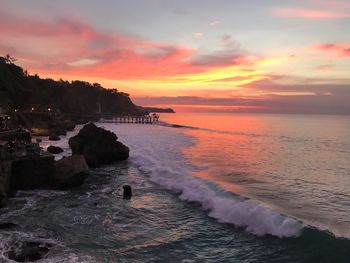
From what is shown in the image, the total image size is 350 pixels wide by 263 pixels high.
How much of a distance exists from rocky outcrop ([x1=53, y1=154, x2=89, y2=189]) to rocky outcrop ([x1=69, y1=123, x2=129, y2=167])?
1015 centimetres

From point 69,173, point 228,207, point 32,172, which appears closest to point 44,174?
point 32,172

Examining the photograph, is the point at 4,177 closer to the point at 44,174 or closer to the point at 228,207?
the point at 44,174

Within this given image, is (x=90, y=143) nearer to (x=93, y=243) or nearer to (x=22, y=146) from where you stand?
(x=22, y=146)

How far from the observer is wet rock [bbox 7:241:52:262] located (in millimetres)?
12887

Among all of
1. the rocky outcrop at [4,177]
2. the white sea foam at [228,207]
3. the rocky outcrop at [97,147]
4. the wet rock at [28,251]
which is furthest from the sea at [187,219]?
the rocky outcrop at [97,147]

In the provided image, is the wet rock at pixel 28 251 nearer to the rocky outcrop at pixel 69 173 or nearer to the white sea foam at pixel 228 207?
the white sea foam at pixel 228 207

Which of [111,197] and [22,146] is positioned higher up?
[22,146]

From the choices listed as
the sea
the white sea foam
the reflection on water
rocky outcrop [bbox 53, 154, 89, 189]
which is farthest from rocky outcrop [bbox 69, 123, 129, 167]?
rocky outcrop [bbox 53, 154, 89, 189]

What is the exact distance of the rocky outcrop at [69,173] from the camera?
81.4 ft

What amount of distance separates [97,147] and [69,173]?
41.5 ft

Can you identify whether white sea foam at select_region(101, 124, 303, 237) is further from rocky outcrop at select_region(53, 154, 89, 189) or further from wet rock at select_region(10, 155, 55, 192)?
wet rock at select_region(10, 155, 55, 192)

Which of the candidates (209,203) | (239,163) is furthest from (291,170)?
(209,203)

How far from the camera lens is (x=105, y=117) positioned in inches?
6447

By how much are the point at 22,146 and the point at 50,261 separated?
1594 cm
